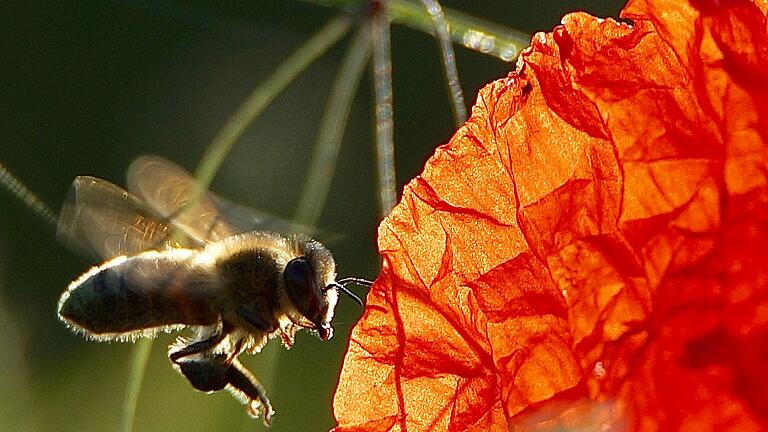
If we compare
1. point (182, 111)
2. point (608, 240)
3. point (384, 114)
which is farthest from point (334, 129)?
point (182, 111)

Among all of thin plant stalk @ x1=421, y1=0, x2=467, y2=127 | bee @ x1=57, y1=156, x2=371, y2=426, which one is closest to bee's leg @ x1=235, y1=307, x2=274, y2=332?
bee @ x1=57, y1=156, x2=371, y2=426

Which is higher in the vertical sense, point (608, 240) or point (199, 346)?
point (199, 346)

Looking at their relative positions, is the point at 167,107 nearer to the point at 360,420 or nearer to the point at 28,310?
the point at 28,310

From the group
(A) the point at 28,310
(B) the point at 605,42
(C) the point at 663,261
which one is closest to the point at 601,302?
(C) the point at 663,261

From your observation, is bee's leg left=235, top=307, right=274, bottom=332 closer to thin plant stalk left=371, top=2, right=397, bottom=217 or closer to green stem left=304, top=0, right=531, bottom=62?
thin plant stalk left=371, top=2, right=397, bottom=217

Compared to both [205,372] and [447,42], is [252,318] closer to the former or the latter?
[205,372]

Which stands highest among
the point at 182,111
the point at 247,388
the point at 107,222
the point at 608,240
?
the point at 182,111

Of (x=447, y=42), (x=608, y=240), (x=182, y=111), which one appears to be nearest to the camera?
(x=608, y=240)

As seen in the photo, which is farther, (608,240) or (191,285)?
(191,285)
